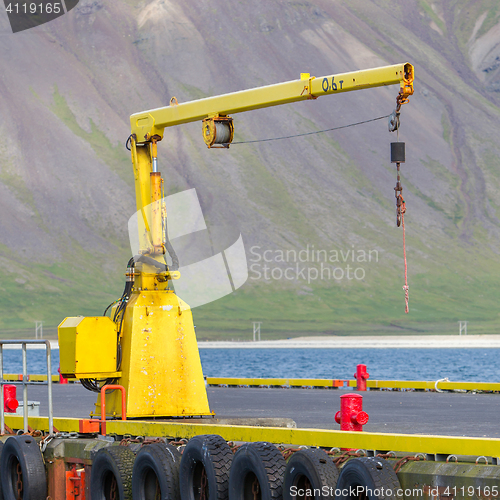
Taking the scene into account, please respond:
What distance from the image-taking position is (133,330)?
1661 cm

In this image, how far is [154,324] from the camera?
16.9 m

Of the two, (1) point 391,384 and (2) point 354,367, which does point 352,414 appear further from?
(2) point 354,367

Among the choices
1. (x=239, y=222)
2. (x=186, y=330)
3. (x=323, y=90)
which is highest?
(x=239, y=222)

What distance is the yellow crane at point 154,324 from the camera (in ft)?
53.3

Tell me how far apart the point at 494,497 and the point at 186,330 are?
29.6 ft

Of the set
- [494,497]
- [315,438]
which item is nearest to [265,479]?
[315,438]

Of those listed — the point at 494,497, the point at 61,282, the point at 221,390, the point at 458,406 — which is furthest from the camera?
the point at 61,282

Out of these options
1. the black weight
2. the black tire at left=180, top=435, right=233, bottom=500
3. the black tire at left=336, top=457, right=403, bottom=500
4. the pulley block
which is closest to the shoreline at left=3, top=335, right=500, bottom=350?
the pulley block

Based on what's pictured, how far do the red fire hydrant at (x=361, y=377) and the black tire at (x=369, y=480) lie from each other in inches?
754

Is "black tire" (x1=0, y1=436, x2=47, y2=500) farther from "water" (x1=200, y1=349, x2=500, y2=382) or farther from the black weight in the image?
"water" (x1=200, y1=349, x2=500, y2=382)

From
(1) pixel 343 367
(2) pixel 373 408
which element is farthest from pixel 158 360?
(1) pixel 343 367

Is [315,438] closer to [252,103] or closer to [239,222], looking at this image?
[252,103]

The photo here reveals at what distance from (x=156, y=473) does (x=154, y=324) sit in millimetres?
4877

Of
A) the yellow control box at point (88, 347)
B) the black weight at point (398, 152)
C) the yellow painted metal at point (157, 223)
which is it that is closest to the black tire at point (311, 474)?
the yellow control box at point (88, 347)
